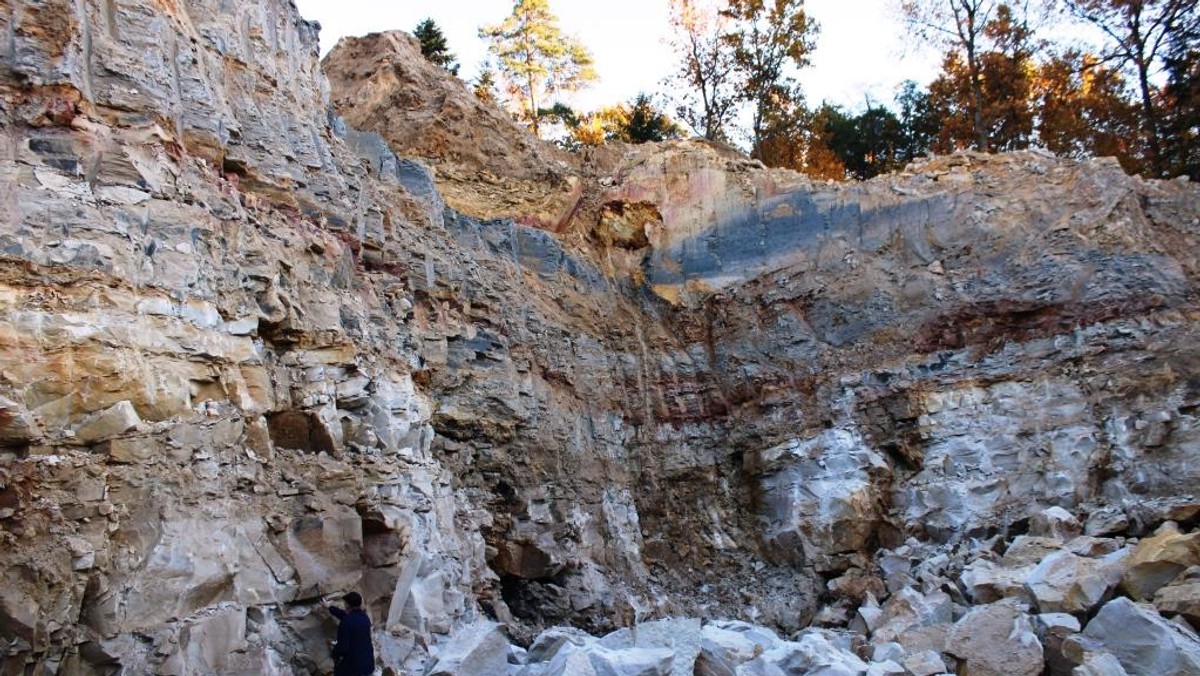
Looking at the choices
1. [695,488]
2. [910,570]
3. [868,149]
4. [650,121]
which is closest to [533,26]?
[650,121]

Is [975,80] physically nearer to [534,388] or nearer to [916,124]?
[916,124]

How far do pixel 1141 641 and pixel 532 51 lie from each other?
2115 centimetres

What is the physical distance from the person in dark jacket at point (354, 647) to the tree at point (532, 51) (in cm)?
1911

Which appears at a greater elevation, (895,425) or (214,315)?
(214,315)

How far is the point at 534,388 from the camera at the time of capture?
Answer: 40.5 ft

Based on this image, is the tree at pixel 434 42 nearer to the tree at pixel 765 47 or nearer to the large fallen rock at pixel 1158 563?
the tree at pixel 765 47

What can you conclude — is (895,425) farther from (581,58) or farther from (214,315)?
(581,58)

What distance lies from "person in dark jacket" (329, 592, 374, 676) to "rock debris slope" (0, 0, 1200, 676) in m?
0.36

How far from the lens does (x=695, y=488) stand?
44.5ft

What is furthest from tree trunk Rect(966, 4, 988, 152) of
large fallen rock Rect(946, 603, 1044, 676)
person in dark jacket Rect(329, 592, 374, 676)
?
person in dark jacket Rect(329, 592, 374, 676)

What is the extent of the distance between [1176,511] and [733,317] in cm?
687

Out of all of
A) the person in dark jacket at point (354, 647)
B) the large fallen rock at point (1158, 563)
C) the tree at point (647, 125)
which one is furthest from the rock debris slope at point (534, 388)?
the tree at point (647, 125)

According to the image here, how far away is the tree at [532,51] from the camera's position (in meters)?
24.5

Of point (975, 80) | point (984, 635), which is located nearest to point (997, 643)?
point (984, 635)
